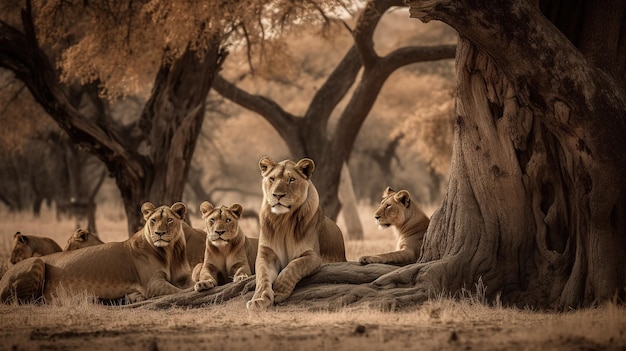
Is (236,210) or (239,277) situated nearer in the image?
(239,277)

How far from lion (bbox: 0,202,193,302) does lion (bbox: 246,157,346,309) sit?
4.23 feet

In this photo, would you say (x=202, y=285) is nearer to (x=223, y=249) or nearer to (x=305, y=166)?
(x=223, y=249)

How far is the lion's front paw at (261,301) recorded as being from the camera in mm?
7555

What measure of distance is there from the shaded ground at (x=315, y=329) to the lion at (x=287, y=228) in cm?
34

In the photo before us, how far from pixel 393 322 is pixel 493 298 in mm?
1308

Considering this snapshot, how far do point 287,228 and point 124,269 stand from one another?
196 centimetres

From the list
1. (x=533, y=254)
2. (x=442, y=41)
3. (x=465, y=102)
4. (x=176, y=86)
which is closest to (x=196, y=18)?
(x=176, y=86)

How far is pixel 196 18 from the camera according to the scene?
13219 millimetres

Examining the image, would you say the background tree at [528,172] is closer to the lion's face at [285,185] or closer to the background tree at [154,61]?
the lion's face at [285,185]

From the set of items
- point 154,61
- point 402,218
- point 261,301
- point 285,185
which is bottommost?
point 261,301

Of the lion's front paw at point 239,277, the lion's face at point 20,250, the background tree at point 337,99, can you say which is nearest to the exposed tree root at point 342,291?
the lion's front paw at point 239,277

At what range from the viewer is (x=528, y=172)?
26.2 feet

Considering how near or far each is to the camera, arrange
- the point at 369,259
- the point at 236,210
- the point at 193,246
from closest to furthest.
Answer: the point at 369,259 < the point at 236,210 < the point at 193,246

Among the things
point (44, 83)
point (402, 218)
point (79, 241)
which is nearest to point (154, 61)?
point (44, 83)
